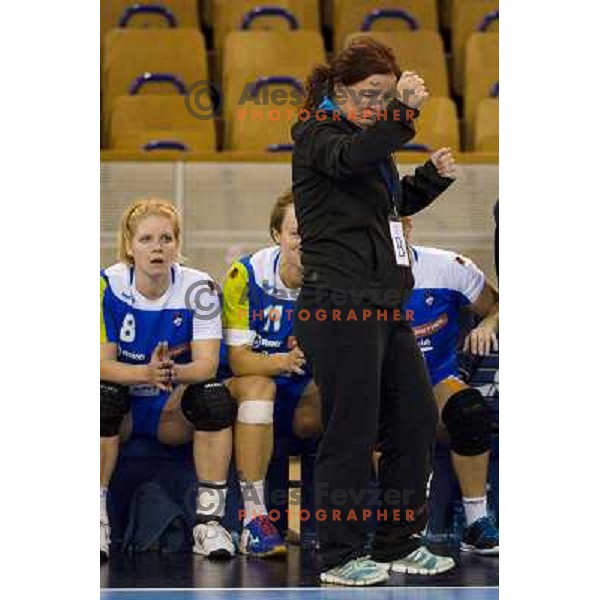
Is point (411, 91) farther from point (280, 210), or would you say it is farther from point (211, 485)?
point (211, 485)

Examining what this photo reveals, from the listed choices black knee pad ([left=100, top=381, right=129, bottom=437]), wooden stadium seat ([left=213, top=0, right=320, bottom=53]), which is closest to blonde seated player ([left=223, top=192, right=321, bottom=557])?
black knee pad ([left=100, top=381, right=129, bottom=437])

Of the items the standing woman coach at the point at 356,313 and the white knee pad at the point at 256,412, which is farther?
the white knee pad at the point at 256,412

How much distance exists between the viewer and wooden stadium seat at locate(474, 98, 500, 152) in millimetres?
6383

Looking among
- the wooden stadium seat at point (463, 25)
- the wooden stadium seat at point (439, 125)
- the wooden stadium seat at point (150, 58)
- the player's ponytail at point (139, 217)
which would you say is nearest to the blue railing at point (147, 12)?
the wooden stadium seat at point (150, 58)

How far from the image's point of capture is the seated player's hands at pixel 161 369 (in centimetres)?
466

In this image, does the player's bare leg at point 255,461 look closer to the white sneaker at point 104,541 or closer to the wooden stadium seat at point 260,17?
the white sneaker at point 104,541

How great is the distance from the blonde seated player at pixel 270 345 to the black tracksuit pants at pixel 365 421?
533 millimetres

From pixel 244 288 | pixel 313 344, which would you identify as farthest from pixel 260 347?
pixel 313 344

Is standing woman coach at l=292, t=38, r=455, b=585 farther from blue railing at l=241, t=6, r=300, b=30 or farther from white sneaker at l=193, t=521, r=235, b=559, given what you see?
blue railing at l=241, t=6, r=300, b=30
